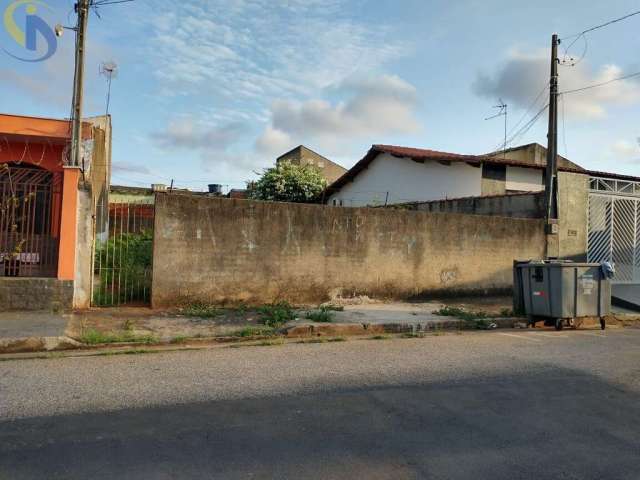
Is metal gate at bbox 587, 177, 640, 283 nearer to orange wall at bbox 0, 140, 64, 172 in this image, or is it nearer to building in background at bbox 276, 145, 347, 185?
orange wall at bbox 0, 140, 64, 172

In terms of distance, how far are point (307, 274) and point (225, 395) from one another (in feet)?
20.6

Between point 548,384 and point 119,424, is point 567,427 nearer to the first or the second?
point 548,384

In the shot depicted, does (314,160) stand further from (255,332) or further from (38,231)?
(255,332)

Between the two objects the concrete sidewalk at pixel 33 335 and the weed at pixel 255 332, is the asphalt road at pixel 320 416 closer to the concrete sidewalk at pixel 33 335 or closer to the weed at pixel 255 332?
the concrete sidewalk at pixel 33 335

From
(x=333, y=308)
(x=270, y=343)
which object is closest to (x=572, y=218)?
(x=333, y=308)

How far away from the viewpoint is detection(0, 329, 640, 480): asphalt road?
3.47 m

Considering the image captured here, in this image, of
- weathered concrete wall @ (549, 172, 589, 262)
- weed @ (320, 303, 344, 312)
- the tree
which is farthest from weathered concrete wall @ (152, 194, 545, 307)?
the tree

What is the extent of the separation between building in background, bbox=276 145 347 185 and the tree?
9.73 m

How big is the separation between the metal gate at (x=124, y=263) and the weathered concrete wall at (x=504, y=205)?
29.4 ft

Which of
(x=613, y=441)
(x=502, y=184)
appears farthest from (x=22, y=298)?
(x=502, y=184)

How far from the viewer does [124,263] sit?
10.2 m

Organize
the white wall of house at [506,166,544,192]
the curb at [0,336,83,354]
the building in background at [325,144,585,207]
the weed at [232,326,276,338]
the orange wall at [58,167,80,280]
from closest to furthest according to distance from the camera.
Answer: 1. the curb at [0,336,83,354]
2. the weed at [232,326,276,338]
3. the orange wall at [58,167,80,280]
4. the building in background at [325,144,585,207]
5. the white wall of house at [506,166,544,192]

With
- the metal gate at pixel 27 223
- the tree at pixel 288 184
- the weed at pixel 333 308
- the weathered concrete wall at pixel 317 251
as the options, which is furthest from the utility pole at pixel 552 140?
the tree at pixel 288 184

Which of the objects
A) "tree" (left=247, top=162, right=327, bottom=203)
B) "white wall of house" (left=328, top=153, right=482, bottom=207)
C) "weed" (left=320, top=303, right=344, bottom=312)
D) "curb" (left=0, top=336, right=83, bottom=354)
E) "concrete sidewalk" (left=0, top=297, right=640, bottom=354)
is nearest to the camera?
"curb" (left=0, top=336, right=83, bottom=354)
